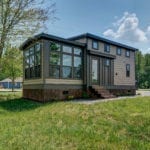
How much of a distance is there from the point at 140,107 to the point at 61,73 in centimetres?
633

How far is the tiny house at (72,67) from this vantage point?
1598 centimetres

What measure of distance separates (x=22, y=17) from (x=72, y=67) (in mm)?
4607

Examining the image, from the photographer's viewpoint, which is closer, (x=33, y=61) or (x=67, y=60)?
(x=67, y=60)

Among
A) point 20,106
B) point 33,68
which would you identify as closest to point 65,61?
point 33,68

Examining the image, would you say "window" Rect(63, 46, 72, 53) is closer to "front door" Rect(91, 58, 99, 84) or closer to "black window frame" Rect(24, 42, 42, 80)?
"black window frame" Rect(24, 42, 42, 80)

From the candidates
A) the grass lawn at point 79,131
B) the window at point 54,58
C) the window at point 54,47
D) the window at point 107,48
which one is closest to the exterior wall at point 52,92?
the window at point 54,58

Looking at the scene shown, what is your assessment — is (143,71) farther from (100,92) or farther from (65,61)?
(65,61)

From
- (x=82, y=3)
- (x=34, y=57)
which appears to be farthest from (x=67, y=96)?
(x=82, y=3)

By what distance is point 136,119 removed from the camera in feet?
29.9

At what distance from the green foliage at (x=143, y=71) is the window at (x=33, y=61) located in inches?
1759

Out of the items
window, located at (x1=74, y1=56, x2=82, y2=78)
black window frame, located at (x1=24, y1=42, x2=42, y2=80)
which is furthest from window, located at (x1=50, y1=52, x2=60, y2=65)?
window, located at (x1=74, y1=56, x2=82, y2=78)

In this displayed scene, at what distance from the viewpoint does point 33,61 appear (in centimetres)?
1784

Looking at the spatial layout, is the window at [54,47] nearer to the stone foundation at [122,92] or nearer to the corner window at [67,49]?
the corner window at [67,49]

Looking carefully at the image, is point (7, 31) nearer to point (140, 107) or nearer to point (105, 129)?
point (140, 107)
